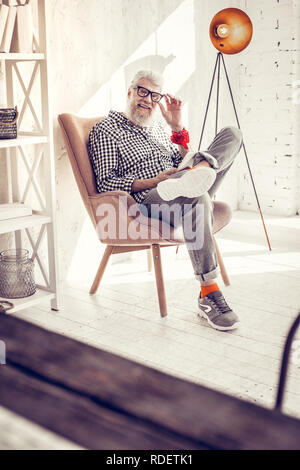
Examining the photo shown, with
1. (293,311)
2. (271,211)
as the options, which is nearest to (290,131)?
(271,211)

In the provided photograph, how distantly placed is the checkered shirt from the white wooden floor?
59 cm

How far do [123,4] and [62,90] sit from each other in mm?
732

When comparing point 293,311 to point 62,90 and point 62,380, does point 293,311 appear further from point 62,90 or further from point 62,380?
point 62,380

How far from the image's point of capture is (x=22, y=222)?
2.47 m

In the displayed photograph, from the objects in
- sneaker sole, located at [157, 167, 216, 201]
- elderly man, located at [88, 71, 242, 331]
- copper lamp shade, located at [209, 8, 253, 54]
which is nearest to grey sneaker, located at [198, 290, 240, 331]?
elderly man, located at [88, 71, 242, 331]

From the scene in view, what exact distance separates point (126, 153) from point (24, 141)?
59 centimetres

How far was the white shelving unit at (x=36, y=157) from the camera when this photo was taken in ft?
8.04

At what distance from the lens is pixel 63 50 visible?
293 centimetres

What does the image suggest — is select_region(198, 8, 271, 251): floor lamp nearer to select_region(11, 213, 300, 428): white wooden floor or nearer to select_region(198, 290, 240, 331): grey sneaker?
select_region(11, 213, 300, 428): white wooden floor

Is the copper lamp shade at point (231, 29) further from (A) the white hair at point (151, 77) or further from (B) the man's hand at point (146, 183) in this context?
(B) the man's hand at point (146, 183)

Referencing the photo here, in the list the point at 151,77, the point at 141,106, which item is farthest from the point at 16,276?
the point at 151,77

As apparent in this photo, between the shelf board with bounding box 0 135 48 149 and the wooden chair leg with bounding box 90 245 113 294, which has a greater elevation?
the shelf board with bounding box 0 135 48 149

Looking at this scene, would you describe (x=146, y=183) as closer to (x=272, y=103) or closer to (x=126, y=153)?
(x=126, y=153)

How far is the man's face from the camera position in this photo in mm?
2891
